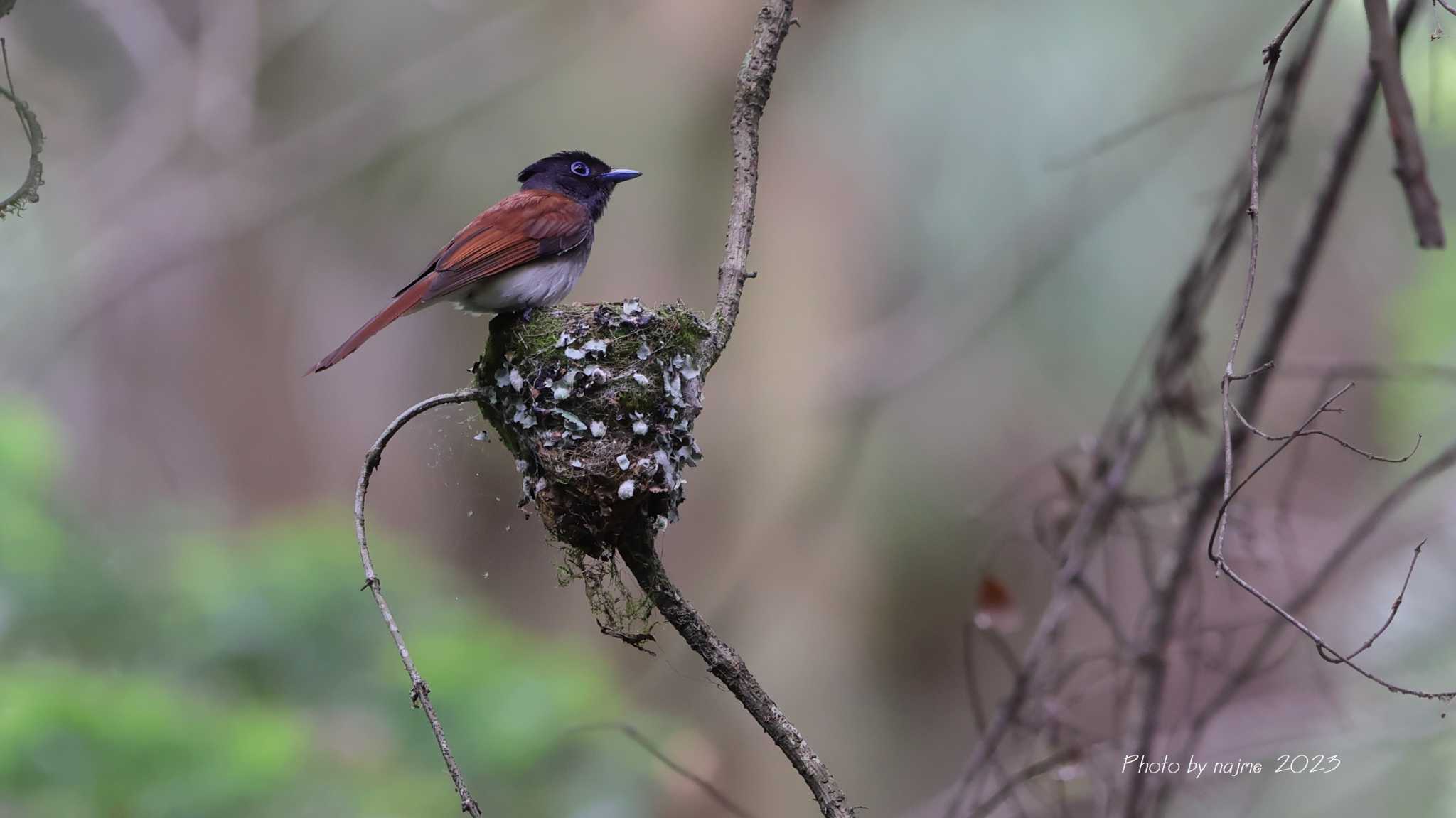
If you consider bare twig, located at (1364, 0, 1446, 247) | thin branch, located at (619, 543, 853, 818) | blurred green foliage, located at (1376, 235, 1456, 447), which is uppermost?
blurred green foliage, located at (1376, 235, 1456, 447)

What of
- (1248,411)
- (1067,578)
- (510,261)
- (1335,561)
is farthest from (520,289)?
(1335,561)

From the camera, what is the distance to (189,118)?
5156mm

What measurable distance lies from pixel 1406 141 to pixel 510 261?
1.94 meters

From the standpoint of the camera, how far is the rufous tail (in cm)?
207

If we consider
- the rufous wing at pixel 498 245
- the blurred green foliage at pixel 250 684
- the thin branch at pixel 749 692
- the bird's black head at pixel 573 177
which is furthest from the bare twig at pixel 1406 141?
the blurred green foliage at pixel 250 684

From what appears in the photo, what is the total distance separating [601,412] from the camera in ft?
6.51

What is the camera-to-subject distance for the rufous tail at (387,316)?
6.79ft

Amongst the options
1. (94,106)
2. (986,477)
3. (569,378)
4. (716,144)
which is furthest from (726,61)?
(569,378)

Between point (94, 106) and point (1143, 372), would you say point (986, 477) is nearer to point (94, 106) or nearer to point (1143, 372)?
point (1143, 372)

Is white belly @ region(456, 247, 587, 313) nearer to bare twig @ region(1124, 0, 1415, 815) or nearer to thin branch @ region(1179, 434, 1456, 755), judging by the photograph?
bare twig @ region(1124, 0, 1415, 815)

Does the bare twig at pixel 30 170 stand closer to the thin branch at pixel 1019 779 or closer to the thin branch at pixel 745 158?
the thin branch at pixel 745 158

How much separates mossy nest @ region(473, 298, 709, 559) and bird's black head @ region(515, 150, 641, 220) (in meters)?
0.98

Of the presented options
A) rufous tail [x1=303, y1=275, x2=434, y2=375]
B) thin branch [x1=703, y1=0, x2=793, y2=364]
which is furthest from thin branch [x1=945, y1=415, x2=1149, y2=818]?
rufous tail [x1=303, y1=275, x2=434, y2=375]

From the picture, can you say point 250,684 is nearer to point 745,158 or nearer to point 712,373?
point 712,373
